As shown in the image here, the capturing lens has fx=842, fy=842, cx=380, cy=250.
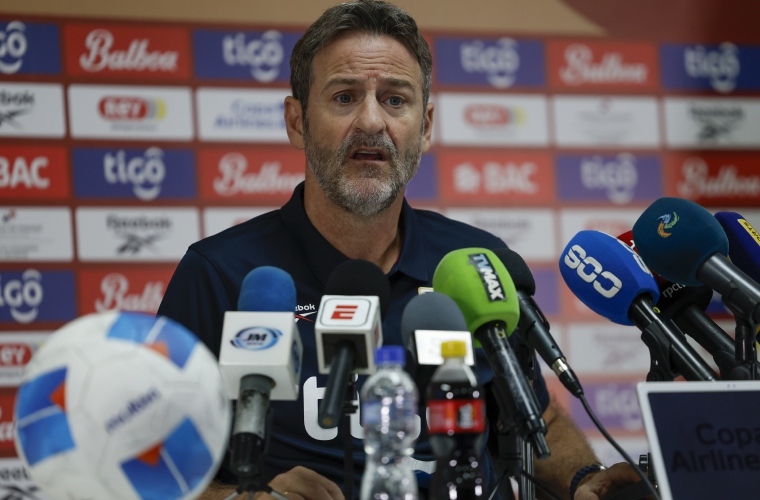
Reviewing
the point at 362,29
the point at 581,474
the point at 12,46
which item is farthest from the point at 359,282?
the point at 12,46

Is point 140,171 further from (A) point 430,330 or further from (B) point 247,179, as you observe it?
(A) point 430,330

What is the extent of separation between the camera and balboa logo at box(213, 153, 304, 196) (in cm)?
306

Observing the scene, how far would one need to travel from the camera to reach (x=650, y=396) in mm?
1011

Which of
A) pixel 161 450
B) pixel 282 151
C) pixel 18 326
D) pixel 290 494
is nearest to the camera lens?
pixel 161 450

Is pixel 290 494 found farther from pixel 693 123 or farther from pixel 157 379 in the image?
pixel 693 123

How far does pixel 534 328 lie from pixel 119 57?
94.2 inches

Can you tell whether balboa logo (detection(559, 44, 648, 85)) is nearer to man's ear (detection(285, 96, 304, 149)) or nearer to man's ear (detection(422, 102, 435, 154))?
man's ear (detection(422, 102, 435, 154))

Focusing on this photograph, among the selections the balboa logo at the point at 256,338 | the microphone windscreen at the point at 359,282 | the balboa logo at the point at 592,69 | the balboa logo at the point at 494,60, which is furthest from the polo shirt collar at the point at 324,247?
the balboa logo at the point at 592,69

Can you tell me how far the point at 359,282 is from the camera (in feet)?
3.43

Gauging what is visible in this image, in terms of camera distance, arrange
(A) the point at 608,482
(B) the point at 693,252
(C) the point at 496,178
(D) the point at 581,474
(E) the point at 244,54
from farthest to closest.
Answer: (C) the point at 496,178
(E) the point at 244,54
(D) the point at 581,474
(A) the point at 608,482
(B) the point at 693,252

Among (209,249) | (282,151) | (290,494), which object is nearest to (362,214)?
(209,249)

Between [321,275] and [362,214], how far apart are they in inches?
6.3

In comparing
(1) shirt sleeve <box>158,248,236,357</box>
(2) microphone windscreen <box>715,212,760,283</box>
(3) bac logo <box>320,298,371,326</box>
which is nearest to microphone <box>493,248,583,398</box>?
(3) bac logo <box>320,298,371,326</box>

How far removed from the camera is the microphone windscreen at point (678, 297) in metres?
1.23
